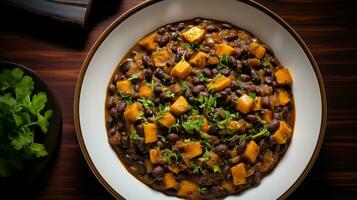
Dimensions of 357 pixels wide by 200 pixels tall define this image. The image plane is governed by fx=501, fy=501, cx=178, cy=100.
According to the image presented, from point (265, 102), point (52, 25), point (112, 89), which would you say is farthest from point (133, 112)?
point (52, 25)

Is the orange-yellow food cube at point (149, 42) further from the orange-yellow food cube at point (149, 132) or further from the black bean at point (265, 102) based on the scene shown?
the black bean at point (265, 102)

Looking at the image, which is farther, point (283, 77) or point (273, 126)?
point (283, 77)

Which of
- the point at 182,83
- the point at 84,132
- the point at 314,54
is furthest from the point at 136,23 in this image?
the point at 314,54

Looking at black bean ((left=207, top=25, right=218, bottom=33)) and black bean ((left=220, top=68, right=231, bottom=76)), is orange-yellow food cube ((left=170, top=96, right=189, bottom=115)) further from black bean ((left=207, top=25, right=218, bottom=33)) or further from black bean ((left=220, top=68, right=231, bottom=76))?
black bean ((left=207, top=25, right=218, bottom=33))

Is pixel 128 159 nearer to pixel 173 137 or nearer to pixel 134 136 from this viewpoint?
pixel 134 136

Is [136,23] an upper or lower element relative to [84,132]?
upper

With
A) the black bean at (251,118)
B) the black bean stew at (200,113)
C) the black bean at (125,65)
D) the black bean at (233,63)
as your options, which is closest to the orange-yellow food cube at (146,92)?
the black bean stew at (200,113)

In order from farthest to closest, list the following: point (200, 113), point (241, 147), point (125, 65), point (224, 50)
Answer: point (125, 65) → point (224, 50) → point (200, 113) → point (241, 147)

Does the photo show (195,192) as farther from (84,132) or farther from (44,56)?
(44,56)
